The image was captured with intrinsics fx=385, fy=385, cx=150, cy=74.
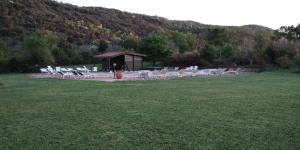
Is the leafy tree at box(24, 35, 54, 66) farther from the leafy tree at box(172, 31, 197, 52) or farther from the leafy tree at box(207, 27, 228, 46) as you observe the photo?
the leafy tree at box(207, 27, 228, 46)

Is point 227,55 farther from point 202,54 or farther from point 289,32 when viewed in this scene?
point 289,32

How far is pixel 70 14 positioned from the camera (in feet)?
229

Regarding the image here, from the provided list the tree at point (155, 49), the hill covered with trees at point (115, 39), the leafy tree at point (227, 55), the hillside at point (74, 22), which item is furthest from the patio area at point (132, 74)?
the hillside at point (74, 22)

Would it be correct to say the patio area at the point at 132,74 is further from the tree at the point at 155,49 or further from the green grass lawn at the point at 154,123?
the green grass lawn at the point at 154,123

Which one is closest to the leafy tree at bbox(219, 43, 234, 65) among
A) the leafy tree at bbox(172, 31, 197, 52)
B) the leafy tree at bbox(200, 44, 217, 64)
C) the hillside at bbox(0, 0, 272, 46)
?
the leafy tree at bbox(200, 44, 217, 64)

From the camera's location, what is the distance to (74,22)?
65.3 metres

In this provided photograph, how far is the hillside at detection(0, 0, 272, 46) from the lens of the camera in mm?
56500

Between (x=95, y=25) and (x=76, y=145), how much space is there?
6331 centimetres

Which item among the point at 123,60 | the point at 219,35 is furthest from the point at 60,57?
the point at 219,35

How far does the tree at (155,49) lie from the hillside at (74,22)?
19.1 metres

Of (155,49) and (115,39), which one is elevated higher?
(115,39)

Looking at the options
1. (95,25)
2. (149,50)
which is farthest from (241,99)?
(95,25)

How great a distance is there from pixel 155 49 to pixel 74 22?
3055 cm

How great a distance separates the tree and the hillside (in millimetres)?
19073
